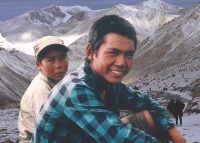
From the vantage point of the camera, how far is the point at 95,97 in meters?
4.04

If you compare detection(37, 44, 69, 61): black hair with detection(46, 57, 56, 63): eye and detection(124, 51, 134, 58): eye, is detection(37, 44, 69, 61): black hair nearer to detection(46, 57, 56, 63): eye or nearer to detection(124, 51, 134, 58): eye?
detection(46, 57, 56, 63): eye

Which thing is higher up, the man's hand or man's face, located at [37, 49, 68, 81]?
man's face, located at [37, 49, 68, 81]

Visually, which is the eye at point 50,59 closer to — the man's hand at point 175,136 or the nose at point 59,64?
the nose at point 59,64

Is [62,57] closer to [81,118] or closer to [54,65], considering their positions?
[54,65]

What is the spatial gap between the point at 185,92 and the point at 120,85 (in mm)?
70337

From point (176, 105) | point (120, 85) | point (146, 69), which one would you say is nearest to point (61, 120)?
point (120, 85)

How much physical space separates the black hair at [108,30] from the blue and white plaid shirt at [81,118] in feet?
0.72

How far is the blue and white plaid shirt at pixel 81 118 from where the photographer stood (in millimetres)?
3918

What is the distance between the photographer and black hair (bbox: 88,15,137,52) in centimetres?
418

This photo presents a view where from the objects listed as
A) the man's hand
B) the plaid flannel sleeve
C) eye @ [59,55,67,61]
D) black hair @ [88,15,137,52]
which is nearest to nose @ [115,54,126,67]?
black hair @ [88,15,137,52]

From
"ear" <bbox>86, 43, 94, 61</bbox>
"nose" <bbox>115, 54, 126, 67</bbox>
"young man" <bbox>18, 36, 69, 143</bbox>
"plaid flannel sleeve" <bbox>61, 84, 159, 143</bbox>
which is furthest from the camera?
"young man" <bbox>18, 36, 69, 143</bbox>

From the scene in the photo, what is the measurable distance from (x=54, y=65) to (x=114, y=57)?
1844 millimetres

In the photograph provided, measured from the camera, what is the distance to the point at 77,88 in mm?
4047

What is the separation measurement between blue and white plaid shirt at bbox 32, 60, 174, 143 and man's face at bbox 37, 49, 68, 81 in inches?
58.1
